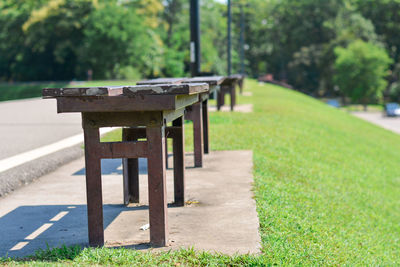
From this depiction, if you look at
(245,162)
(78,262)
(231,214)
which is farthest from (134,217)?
(245,162)

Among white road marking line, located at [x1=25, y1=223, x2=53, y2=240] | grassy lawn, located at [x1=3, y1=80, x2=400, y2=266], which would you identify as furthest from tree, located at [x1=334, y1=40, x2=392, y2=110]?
white road marking line, located at [x1=25, y1=223, x2=53, y2=240]

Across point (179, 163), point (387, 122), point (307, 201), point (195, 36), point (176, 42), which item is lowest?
point (387, 122)

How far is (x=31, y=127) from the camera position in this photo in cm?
1386

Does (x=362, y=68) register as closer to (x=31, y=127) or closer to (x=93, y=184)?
(x=31, y=127)

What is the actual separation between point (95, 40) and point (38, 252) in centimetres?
5011

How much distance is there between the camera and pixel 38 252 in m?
4.38

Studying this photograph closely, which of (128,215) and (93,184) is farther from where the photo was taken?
(128,215)

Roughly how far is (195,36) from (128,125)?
10747 millimetres

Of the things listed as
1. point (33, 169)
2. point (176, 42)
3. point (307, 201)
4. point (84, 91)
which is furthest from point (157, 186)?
point (176, 42)

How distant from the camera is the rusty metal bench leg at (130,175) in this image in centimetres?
575

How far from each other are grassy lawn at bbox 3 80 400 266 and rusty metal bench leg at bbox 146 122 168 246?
253mm

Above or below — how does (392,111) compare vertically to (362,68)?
below

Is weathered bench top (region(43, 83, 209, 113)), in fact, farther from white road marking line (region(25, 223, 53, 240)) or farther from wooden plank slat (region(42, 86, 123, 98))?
white road marking line (region(25, 223, 53, 240))

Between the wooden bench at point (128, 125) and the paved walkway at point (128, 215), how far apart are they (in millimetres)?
297
